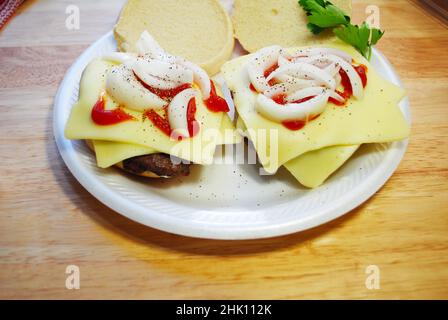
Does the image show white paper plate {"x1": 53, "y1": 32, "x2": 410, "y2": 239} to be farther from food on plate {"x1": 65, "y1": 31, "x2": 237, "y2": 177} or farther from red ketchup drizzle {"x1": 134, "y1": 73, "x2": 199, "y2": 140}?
red ketchup drizzle {"x1": 134, "y1": 73, "x2": 199, "y2": 140}

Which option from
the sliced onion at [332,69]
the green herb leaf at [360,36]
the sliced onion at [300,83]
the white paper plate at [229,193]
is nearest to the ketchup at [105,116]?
the white paper plate at [229,193]

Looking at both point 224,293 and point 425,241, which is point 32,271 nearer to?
point 224,293

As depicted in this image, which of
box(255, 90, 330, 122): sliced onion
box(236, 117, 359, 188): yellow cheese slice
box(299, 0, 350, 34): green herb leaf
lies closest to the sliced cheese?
box(255, 90, 330, 122): sliced onion

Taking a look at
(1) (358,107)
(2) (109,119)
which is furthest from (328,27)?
(2) (109,119)

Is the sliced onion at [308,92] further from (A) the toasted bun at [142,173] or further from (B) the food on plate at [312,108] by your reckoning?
(A) the toasted bun at [142,173]

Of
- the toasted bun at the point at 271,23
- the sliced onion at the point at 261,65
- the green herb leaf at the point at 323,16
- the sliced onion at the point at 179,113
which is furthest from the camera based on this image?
the toasted bun at the point at 271,23

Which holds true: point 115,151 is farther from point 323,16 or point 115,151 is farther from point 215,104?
point 323,16

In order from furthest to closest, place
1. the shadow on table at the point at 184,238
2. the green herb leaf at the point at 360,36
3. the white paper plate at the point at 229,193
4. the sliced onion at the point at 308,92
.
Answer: the green herb leaf at the point at 360,36 → the sliced onion at the point at 308,92 → the shadow on table at the point at 184,238 → the white paper plate at the point at 229,193
